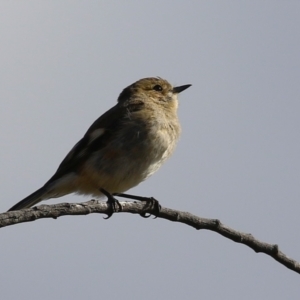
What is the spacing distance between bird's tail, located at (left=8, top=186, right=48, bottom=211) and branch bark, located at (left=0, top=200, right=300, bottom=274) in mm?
1901

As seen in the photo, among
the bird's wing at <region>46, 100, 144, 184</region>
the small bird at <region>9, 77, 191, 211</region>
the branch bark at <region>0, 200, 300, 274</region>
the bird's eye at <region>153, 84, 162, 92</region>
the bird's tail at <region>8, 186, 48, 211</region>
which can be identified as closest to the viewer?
the branch bark at <region>0, 200, 300, 274</region>

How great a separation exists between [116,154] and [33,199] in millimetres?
1034

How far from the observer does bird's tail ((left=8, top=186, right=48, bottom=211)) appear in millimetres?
7011

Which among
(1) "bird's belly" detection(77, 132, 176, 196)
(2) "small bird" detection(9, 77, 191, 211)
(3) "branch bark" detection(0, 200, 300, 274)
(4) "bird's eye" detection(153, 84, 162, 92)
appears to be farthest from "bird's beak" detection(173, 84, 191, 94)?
(3) "branch bark" detection(0, 200, 300, 274)

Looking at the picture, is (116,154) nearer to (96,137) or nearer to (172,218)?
(96,137)

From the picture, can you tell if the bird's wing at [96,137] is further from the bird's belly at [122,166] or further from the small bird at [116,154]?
the bird's belly at [122,166]

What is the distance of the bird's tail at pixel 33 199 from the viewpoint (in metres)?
7.01

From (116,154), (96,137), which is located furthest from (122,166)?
(96,137)

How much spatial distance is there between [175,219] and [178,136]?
2785 mm

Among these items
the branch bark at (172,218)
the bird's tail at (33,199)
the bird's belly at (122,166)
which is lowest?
the branch bark at (172,218)

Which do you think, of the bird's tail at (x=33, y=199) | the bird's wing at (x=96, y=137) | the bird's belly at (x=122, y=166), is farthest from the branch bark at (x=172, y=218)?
the bird's wing at (x=96, y=137)

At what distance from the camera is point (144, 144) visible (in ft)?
23.6

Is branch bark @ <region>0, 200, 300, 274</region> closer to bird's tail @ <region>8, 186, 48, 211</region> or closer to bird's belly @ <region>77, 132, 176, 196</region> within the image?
bird's belly @ <region>77, 132, 176, 196</region>

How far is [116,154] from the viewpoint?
7234mm
